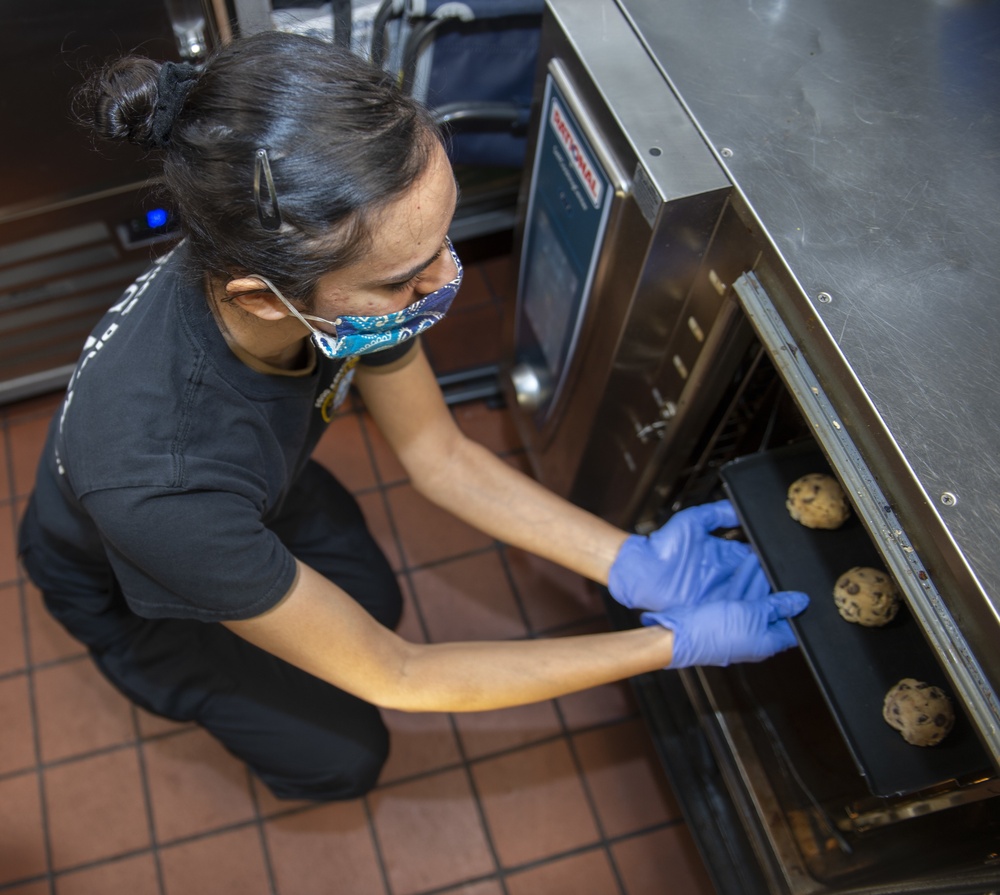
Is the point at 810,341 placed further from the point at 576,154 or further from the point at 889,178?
the point at 576,154

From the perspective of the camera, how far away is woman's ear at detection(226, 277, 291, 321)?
92cm

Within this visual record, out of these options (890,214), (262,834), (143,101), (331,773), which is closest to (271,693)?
(331,773)

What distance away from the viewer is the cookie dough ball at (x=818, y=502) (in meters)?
1.14

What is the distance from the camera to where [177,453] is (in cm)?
100

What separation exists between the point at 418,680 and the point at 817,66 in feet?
3.06

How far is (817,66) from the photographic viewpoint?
3.60 ft

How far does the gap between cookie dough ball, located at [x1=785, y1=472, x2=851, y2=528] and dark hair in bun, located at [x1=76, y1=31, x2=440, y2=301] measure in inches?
25.0

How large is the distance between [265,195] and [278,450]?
406 mm

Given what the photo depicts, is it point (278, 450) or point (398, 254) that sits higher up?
point (398, 254)

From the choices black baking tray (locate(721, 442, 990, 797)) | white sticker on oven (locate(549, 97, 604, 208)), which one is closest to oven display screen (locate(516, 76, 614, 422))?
white sticker on oven (locate(549, 97, 604, 208))

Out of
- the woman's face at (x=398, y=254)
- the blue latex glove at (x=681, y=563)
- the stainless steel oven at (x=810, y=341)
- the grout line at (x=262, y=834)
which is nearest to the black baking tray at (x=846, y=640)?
the stainless steel oven at (x=810, y=341)

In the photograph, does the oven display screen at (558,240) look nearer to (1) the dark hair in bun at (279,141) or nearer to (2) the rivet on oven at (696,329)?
(2) the rivet on oven at (696,329)

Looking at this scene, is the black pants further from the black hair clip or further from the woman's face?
the black hair clip

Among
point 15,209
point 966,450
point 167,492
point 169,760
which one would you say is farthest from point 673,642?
point 15,209
